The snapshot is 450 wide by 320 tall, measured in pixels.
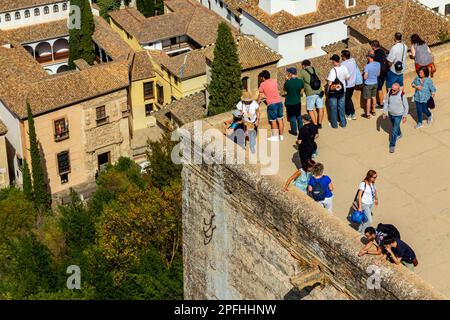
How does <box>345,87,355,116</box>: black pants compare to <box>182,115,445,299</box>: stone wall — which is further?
<box>345,87,355,116</box>: black pants

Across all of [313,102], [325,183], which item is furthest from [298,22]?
[325,183]

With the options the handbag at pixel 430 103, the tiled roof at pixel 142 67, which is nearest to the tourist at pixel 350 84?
the handbag at pixel 430 103

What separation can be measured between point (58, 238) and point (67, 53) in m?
26.8

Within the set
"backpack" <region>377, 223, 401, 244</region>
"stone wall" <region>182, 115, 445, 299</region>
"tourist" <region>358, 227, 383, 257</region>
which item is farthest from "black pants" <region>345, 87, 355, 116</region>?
"tourist" <region>358, 227, 383, 257</region>

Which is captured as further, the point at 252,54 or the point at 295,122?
the point at 252,54

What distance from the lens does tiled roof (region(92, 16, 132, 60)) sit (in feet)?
227

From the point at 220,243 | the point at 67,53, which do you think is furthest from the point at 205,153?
the point at 67,53

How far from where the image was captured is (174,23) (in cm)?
7319

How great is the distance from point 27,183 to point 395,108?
4537 centimetres

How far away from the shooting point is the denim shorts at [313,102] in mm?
18297

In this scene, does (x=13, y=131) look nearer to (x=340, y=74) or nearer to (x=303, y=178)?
(x=340, y=74)

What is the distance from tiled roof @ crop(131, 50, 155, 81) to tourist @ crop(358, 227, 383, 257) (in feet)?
182

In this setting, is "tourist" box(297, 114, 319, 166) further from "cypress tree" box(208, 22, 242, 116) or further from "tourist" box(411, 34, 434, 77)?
"cypress tree" box(208, 22, 242, 116)

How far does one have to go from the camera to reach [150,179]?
182 feet
